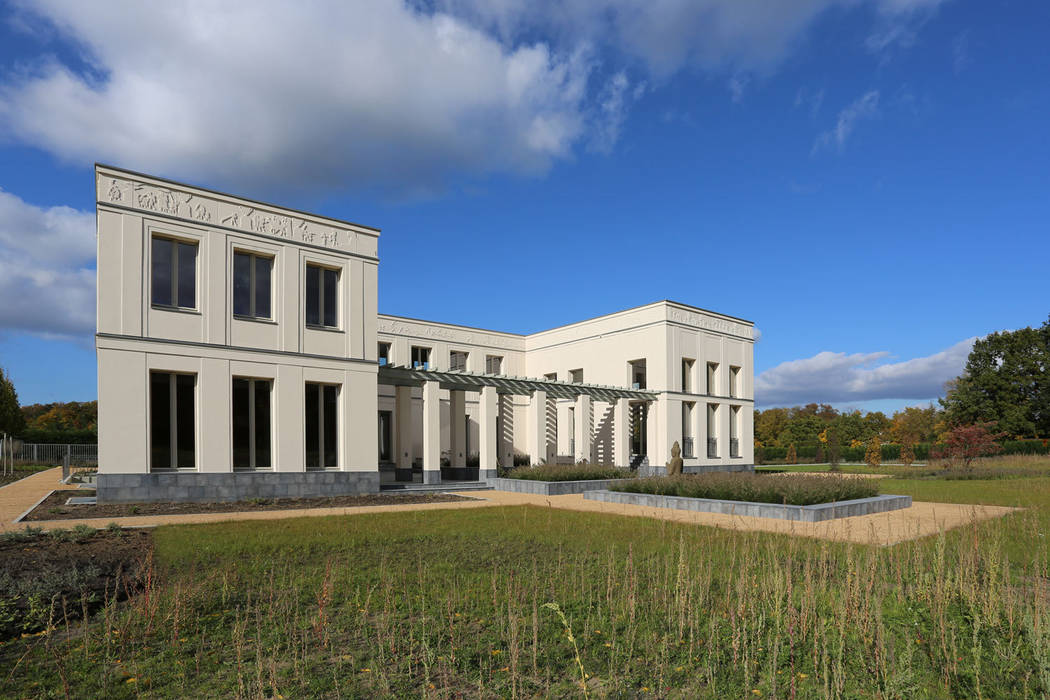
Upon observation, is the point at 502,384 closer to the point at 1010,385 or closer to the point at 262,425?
the point at 262,425

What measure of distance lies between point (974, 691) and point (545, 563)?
4.99 m

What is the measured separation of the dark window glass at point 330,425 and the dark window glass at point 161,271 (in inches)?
226

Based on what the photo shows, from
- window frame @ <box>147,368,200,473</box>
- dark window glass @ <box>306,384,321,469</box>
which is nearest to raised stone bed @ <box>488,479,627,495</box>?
dark window glass @ <box>306,384,321,469</box>

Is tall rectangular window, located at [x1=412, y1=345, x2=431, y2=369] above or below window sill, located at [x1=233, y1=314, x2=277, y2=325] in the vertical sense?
below

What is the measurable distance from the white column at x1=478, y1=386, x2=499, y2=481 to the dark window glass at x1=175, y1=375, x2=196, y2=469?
34.8ft

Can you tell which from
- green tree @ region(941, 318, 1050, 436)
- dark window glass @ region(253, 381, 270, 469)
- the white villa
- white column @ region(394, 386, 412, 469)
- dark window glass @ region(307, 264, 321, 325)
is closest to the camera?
the white villa

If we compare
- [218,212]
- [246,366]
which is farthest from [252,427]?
[218,212]

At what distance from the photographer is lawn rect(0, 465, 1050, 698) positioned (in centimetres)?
446

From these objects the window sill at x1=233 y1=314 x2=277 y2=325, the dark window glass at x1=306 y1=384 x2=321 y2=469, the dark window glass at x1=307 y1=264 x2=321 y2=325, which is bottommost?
the dark window glass at x1=306 y1=384 x2=321 y2=469

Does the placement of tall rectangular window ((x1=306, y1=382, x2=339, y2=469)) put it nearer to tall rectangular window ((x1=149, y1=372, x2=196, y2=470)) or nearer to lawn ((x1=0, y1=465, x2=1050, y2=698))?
tall rectangular window ((x1=149, y1=372, x2=196, y2=470))

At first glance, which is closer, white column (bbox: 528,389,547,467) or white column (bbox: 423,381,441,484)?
white column (bbox: 423,381,441,484)

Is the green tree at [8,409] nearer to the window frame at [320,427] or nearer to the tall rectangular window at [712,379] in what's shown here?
the window frame at [320,427]

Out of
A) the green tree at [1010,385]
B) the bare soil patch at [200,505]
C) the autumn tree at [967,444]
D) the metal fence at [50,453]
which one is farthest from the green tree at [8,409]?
the green tree at [1010,385]

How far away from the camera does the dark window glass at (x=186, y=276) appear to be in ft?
62.9
